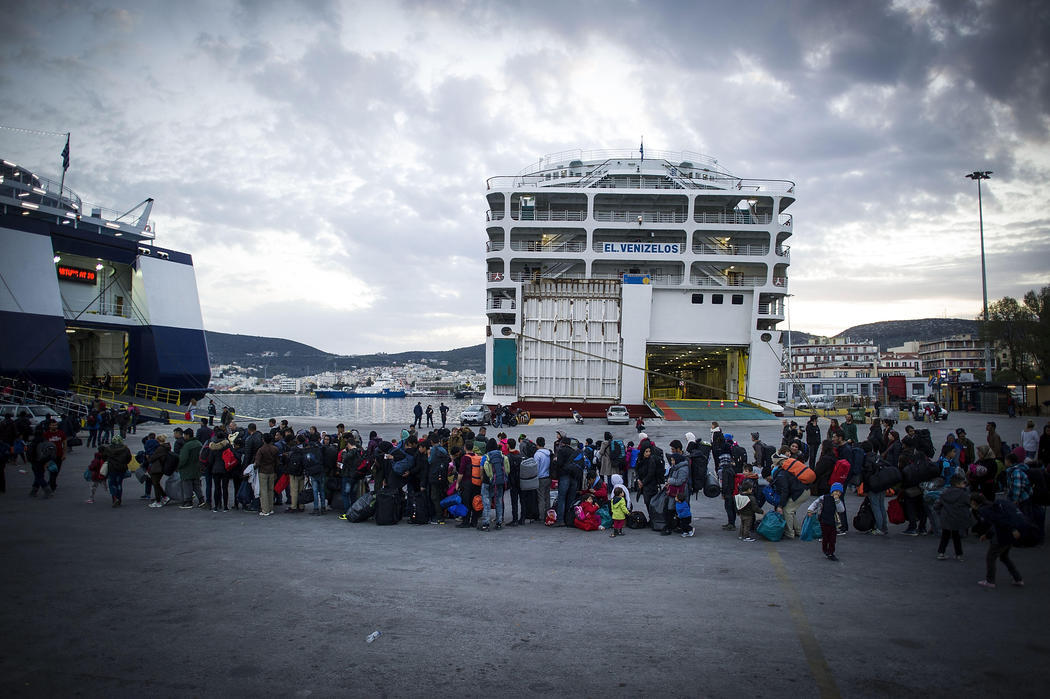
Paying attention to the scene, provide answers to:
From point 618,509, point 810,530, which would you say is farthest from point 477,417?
point 810,530

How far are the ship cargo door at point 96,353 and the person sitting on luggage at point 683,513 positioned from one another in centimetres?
3415

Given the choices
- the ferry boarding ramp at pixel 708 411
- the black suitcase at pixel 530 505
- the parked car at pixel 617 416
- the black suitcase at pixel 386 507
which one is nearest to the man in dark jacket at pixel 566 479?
the black suitcase at pixel 530 505

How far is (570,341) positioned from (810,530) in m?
22.8

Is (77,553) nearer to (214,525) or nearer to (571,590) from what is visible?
(214,525)

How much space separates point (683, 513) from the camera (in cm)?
920

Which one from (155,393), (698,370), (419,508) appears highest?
(698,370)

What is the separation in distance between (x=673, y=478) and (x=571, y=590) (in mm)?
3389

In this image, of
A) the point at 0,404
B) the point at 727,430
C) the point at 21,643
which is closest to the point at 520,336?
the point at 727,430

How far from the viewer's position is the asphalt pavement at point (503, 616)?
436 centimetres

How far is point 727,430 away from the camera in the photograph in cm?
2522

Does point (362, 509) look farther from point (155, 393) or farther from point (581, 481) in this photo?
point (155, 393)

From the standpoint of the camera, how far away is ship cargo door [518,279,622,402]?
1220 inches

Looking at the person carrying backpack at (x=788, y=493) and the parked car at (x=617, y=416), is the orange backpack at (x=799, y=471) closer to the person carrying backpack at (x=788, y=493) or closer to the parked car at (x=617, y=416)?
the person carrying backpack at (x=788, y=493)

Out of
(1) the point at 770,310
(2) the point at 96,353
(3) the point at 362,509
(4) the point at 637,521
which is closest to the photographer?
(4) the point at 637,521
